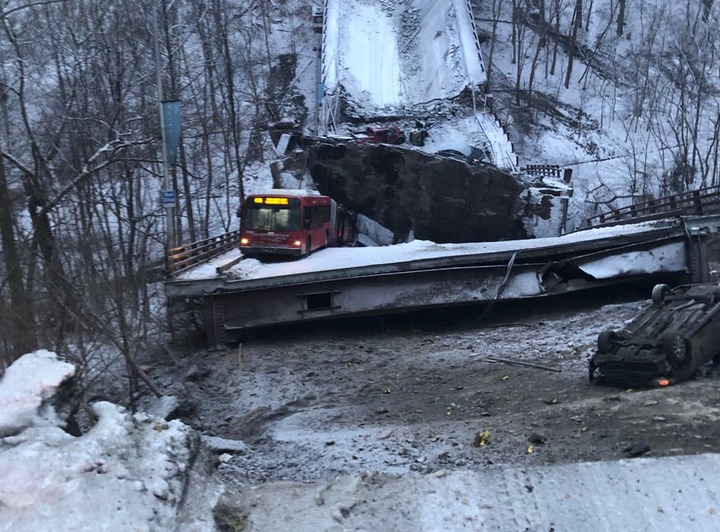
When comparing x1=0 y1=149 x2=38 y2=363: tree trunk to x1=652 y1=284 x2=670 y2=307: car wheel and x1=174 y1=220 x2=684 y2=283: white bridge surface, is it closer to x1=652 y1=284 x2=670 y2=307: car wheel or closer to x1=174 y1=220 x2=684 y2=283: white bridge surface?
x1=174 y1=220 x2=684 y2=283: white bridge surface

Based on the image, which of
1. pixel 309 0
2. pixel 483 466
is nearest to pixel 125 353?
pixel 483 466

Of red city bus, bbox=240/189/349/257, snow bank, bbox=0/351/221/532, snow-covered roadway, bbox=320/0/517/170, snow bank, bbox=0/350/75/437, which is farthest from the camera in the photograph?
snow-covered roadway, bbox=320/0/517/170

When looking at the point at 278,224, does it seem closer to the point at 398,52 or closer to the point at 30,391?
the point at 30,391

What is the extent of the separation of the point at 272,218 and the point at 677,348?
1404 cm

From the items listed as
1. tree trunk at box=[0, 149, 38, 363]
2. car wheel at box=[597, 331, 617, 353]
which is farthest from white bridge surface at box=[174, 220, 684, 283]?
car wheel at box=[597, 331, 617, 353]

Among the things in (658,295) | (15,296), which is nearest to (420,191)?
(658,295)

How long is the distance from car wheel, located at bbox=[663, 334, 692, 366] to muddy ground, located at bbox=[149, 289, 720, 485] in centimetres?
40

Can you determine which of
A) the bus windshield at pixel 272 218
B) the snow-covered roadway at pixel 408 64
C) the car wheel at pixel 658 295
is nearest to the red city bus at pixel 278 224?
the bus windshield at pixel 272 218

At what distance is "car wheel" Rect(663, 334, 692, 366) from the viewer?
10094 millimetres

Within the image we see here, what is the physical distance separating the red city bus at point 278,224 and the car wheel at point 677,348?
43.5ft

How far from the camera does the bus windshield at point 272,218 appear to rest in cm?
2188

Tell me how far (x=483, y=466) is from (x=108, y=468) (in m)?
3.88

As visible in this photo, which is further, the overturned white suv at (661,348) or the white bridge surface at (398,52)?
the white bridge surface at (398,52)

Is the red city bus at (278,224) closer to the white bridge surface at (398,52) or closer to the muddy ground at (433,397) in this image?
the muddy ground at (433,397)
